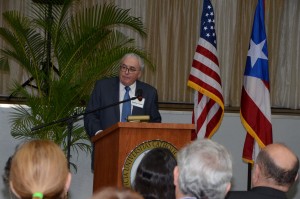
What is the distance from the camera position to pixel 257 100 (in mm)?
7043

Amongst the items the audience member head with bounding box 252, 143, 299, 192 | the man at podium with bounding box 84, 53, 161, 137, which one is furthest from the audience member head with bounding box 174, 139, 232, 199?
the man at podium with bounding box 84, 53, 161, 137

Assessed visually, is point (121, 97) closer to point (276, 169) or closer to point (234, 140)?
point (276, 169)

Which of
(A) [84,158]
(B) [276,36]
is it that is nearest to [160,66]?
(B) [276,36]

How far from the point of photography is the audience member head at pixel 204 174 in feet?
9.04

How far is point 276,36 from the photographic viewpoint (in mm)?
10445

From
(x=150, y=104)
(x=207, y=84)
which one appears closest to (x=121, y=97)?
(x=150, y=104)

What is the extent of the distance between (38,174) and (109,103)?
3490mm

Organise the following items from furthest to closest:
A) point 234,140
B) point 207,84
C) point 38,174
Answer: point 234,140 < point 207,84 < point 38,174

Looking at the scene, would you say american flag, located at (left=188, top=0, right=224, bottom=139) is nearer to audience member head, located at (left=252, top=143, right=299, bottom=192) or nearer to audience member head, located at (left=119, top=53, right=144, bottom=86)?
audience member head, located at (left=119, top=53, right=144, bottom=86)

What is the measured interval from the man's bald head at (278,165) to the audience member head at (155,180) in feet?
2.68

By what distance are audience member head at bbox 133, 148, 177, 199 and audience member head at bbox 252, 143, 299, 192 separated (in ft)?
2.64

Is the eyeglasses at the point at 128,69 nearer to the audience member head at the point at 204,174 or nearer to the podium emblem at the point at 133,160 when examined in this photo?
the podium emblem at the point at 133,160

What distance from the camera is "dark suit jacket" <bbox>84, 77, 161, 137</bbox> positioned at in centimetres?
574

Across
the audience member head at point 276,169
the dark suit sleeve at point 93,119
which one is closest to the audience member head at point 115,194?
the audience member head at point 276,169
